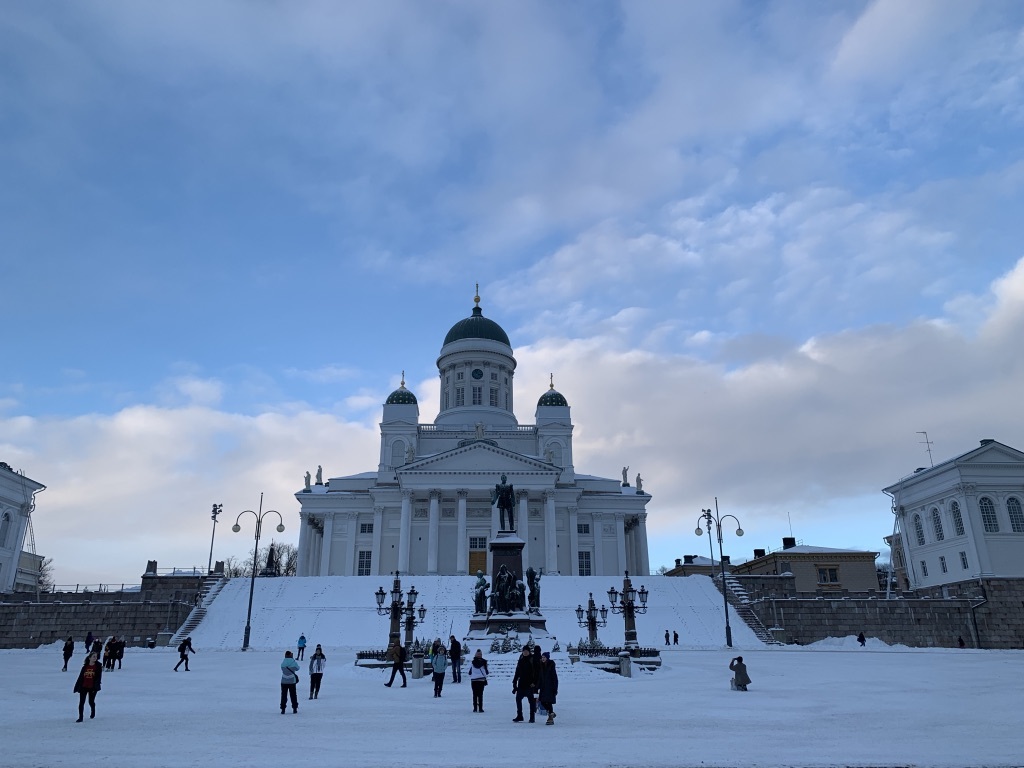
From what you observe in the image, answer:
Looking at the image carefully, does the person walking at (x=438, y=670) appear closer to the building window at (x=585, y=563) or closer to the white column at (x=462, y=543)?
the white column at (x=462, y=543)

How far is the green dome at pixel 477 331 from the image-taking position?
85.1m

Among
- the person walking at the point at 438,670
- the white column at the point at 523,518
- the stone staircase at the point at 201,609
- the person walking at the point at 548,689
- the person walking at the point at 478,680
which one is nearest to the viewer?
the person walking at the point at 548,689

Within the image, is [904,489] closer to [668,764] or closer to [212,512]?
[212,512]

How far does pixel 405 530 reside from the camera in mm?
66562

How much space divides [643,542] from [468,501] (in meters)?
17.6

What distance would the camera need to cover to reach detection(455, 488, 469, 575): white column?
65562 millimetres

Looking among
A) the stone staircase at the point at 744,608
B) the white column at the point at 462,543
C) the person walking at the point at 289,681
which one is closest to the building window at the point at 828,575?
the stone staircase at the point at 744,608

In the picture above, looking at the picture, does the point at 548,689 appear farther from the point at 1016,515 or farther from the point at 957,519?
the point at 1016,515

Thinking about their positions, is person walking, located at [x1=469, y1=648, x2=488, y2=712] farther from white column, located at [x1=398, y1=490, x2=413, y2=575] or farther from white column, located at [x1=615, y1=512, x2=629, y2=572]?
white column, located at [x1=615, y1=512, x2=629, y2=572]

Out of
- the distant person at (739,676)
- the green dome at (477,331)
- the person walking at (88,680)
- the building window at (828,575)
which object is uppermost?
the green dome at (477,331)

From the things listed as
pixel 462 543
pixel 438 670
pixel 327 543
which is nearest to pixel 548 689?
pixel 438 670

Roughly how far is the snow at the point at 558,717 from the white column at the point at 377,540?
33.5m

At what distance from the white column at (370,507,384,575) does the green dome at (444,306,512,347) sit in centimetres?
2369

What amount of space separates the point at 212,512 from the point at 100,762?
140ft
